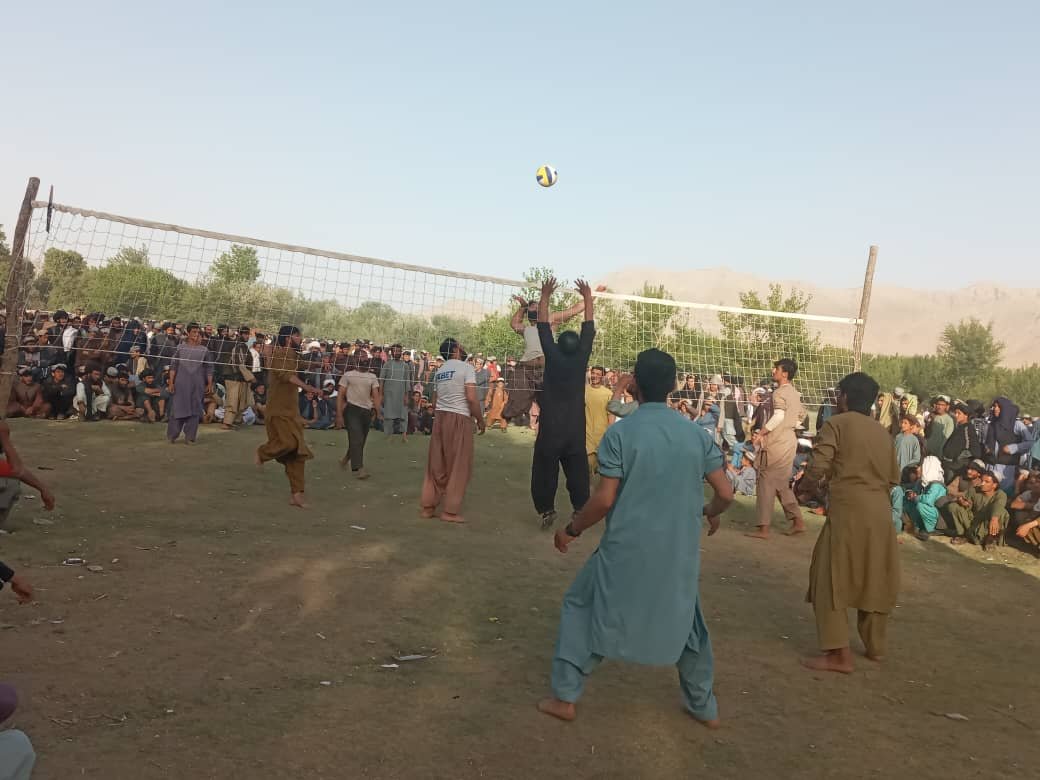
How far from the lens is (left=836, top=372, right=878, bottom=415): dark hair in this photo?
17.9ft

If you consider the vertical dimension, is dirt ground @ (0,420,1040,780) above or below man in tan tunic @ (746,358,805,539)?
below

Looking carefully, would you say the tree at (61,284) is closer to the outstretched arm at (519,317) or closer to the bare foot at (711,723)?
the outstretched arm at (519,317)

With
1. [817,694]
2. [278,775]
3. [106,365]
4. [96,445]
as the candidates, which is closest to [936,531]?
[817,694]

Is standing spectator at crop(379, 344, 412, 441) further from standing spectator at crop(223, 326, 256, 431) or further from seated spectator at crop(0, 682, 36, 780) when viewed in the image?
seated spectator at crop(0, 682, 36, 780)

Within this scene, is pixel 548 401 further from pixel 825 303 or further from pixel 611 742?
pixel 825 303

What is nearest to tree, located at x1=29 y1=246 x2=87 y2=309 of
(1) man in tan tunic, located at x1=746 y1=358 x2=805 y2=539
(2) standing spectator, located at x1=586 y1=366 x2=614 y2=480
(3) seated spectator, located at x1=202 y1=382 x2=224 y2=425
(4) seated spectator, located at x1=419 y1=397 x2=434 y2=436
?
(3) seated spectator, located at x1=202 y1=382 x2=224 y2=425

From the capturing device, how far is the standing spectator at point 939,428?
1305 cm

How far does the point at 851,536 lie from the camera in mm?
5281

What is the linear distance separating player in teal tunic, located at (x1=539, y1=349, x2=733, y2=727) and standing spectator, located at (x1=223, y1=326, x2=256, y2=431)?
12.6 metres

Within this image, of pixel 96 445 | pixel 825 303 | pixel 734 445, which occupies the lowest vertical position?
pixel 96 445

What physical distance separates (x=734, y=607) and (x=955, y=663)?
1.55 metres

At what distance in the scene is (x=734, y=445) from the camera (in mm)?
14891

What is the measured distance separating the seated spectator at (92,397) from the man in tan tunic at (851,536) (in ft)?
43.8

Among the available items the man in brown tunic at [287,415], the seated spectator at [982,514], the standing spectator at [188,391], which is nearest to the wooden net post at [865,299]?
the seated spectator at [982,514]
